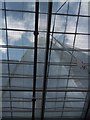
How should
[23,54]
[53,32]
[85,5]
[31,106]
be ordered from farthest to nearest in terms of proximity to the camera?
[31,106]
[23,54]
[53,32]
[85,5]

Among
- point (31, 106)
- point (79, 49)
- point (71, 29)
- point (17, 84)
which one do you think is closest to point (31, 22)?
point (71, 29)

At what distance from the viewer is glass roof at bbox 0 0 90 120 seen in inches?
496

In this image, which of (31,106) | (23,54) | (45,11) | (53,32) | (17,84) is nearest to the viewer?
(45,11)

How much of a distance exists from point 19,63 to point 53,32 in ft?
9.35

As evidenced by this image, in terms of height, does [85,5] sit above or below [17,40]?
above

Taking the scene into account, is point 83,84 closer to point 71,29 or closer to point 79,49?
point 79,49

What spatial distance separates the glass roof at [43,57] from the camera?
12.6m

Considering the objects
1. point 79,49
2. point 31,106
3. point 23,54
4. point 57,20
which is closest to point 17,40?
point 23,54

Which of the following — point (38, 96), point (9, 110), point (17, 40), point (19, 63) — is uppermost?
point (17, 40)

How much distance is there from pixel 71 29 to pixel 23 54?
9.57ft

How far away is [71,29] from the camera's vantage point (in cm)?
1387

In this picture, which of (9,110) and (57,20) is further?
(9,110)

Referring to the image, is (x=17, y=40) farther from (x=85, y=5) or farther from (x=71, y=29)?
(x=85, y=5)

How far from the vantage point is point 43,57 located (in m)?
14.2
